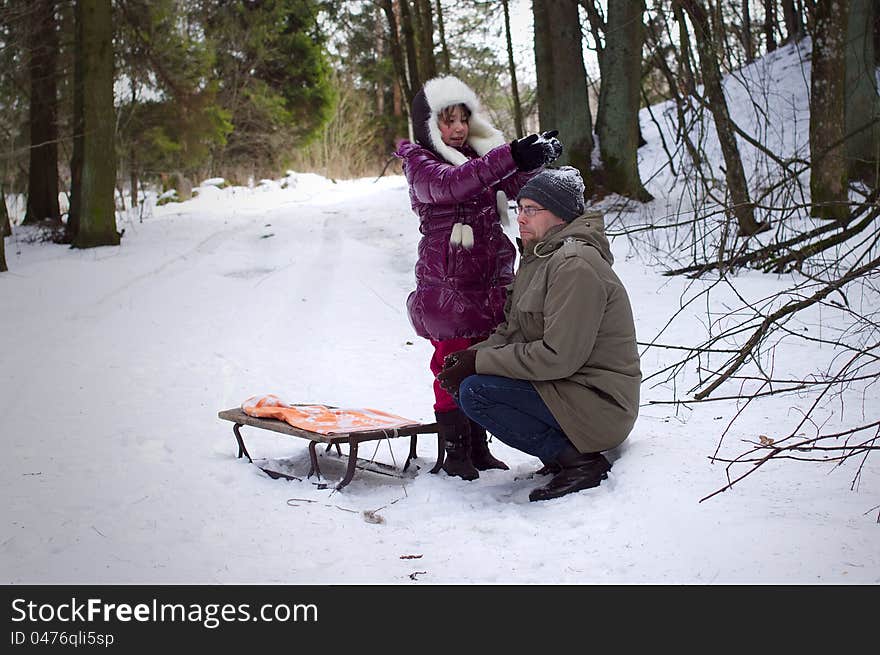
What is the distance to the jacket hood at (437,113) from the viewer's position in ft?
12.9

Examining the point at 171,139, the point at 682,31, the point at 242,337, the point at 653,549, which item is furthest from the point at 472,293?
the point at 171,139

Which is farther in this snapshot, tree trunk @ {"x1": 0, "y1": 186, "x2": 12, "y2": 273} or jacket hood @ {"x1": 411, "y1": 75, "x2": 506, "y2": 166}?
tree trunk @ {"x1": 0, "y1": 186, "x2": 12, "y2": 273}

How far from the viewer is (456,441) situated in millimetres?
4059

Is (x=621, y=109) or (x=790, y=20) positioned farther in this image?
(x=790, y=20)

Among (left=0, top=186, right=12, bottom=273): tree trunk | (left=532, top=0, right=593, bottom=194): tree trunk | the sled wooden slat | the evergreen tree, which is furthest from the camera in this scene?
the evergreen tree

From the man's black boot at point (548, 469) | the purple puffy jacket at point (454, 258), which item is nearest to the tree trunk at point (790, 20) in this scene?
the purple puffy jacket at point (454, 258)

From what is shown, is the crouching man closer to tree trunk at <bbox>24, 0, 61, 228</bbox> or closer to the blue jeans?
the blue jeans

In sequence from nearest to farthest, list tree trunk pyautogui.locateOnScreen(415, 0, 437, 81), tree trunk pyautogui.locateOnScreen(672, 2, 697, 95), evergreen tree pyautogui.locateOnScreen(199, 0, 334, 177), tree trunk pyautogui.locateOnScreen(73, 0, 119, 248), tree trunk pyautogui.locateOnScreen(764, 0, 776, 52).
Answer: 1. tree trunk pyautogui.locateOnScreen(672, 2, 697, 95)
2. tree trunk pyautogui.locateOnScreen(73, 0, 119, 248)
3. tree trunk pyautogui.locateOnScreen(415, 0, 437, 81)
4. tree trunk pyautogui.locateOnScreen(764, 0, 776, 52)
5. evergreen tree pyautogui.locateOnScreen(199, 0, 334, 177)

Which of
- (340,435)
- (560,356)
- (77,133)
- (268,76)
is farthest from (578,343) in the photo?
(268,76)

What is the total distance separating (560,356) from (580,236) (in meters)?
0.54

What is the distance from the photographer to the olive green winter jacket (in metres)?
3.32

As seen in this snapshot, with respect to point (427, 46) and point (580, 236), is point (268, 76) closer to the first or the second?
point (427, 46)

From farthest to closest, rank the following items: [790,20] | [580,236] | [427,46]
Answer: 1. [790,20]
2. [427,46]
3. [580,236]

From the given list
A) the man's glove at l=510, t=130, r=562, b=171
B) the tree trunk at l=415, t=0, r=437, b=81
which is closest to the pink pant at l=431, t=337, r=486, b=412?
the man's glove at l=510, t=130, r=562, b=171
